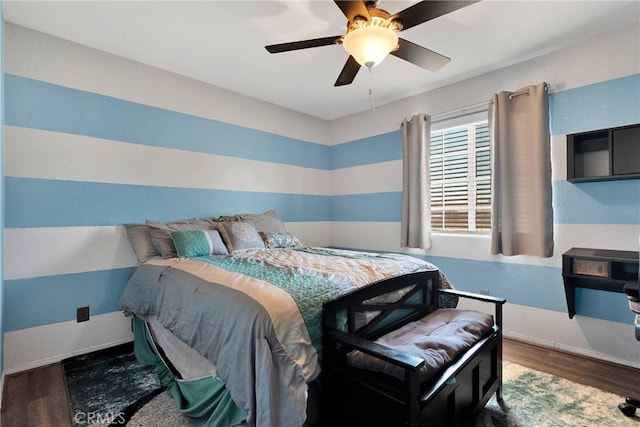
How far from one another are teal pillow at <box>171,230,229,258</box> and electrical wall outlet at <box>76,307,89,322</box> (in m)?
0.90

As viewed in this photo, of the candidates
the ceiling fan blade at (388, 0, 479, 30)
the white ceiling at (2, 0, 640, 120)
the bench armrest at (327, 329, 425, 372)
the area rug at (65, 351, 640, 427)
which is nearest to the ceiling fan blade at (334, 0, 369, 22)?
the ceiling fan blade at (388, 0, 479, 30)

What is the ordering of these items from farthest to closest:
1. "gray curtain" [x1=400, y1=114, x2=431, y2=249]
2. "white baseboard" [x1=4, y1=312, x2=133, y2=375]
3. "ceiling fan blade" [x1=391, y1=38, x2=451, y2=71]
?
"gray curtain" [x1=400, y1=114, x2=431, y2=249]
"white baseboard" [x1=4, y1=312, x2=133, y2=375]
"ceiling fan blade" [x1=391, y1=38, x2=451, y2=71]

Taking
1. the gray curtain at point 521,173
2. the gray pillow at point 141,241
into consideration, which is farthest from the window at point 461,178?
the gray pillow at point 141,241

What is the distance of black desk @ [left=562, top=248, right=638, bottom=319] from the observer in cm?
208

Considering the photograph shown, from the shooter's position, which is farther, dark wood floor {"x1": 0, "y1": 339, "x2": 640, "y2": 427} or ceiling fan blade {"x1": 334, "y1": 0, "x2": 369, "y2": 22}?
dark wood floor {"x1": 0, "y1": 339, "x2": 640, "y2": 427}

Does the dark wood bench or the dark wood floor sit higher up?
the dark wood bench

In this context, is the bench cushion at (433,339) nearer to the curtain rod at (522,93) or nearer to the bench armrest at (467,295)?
the bench armrest at (467,295)

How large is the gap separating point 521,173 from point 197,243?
9.36 ft

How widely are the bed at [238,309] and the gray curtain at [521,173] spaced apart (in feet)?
3.38

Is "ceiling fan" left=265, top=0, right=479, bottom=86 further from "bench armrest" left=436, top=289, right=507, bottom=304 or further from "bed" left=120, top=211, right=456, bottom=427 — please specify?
"bench armrest" left=436, top=289, right=507, bottom=304

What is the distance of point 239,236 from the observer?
2.82 meters

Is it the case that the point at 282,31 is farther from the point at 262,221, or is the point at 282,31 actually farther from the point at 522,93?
the point at 522,93

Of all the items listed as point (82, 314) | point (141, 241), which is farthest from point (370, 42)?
point (82, 314)

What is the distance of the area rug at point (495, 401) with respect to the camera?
66.6 inches
